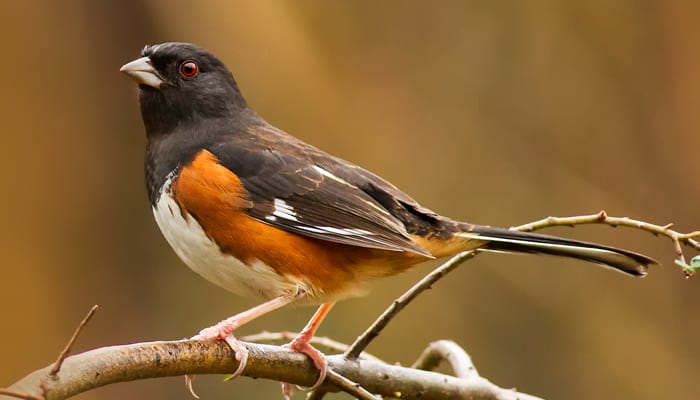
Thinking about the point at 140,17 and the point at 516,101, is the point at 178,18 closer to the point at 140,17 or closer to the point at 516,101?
the point at 140,17

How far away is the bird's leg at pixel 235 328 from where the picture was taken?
2.43 meters

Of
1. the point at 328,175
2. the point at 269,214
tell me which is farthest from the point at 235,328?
the point at 328,175

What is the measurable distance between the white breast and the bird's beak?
20.5 inches

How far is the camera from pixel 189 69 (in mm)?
3455

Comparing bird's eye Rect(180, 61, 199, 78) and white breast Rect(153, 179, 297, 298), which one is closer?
white breast Rect(153, 179, 297, 298)

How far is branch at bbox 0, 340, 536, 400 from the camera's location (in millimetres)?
1888

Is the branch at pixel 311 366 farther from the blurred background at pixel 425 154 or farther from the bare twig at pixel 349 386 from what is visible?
the blurred background at pixel 425 154

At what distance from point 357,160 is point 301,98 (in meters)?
0.55

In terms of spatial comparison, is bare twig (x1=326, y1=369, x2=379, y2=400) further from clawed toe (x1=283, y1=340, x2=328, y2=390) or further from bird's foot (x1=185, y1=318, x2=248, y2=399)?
bird's foot (x1=185, y1=318, x2=248, y2=399)

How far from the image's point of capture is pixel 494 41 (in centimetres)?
644

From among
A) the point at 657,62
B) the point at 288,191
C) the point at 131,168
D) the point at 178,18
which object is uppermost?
the point at 657,62

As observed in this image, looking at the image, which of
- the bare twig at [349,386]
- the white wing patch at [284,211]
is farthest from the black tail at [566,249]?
the bare twig at [349,386]

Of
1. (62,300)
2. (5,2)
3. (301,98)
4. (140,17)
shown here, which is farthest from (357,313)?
(5,2)

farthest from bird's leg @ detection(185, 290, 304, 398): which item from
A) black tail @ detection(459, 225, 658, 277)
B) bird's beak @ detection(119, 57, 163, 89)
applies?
bird's beak @ detection(119, 57, 163, 89)
